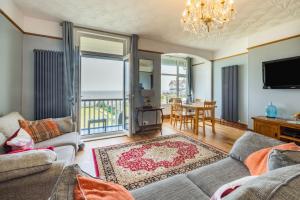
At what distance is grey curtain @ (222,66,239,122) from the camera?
4875mm

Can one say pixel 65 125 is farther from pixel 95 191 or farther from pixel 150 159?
pixel 95 191

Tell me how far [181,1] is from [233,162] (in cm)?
255

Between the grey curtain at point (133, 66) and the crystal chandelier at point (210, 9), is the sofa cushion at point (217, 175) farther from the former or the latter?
the grey curtain at point (133, 66)

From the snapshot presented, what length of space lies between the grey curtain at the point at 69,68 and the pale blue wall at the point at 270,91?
4.37 meters

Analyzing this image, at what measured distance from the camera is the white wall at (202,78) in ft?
19.5

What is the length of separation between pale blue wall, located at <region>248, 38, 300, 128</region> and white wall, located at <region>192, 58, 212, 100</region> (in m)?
1.95

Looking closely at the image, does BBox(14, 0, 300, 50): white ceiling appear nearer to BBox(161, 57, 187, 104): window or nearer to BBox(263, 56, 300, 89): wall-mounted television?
BBox(263, 56, 300, 89): wall-mounted television

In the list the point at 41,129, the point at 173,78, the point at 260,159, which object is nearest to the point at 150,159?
the point at 260,159

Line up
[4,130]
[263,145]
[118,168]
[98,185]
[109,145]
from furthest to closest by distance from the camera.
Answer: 1. [109,145]
2. [118,168]
3. [4,130]
4. [263,145]
5. [98,185]

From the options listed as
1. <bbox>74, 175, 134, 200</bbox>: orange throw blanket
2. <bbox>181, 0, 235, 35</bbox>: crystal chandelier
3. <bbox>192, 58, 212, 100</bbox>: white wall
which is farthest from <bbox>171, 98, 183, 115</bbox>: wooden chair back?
<bbox>74, 175, 134, 200</bbox>: orange throw blanket

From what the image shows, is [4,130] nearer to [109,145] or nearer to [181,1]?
[109,145]

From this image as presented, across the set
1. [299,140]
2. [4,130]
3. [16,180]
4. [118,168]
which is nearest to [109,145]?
[118,168]

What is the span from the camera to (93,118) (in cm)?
454

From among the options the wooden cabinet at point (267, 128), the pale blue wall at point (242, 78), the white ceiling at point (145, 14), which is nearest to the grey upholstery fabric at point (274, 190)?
the white ceiling at point (145, 14)
